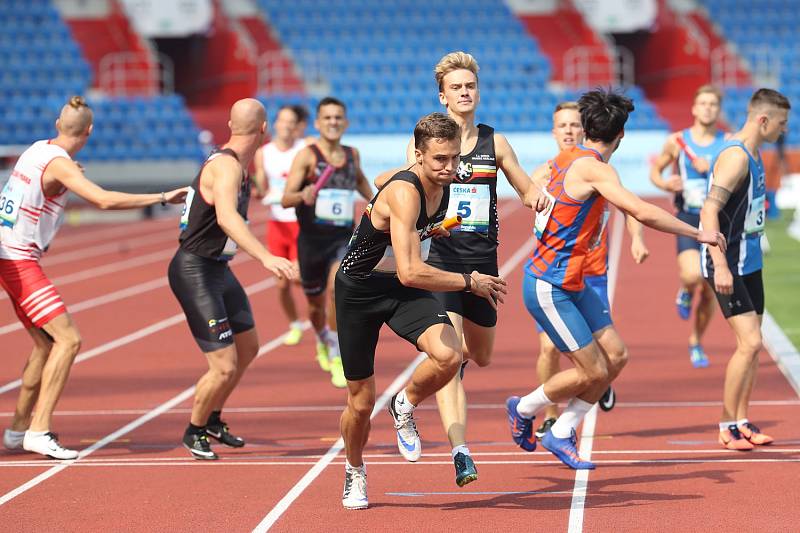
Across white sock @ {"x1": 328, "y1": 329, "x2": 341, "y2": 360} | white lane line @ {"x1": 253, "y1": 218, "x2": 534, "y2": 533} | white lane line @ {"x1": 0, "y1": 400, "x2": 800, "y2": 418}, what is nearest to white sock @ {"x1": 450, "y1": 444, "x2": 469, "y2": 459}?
white lane line @ {"x1": 253, "y1": 218, "x2": 534, "y2": 533}

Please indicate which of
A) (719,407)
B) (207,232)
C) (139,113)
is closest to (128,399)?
(207,232)

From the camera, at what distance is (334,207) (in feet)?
35.9

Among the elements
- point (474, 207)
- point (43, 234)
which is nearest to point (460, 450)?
point (474, 207)

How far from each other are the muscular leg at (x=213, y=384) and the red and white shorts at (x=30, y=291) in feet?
3.33

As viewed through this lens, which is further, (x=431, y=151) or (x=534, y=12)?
(x=534, y=12)

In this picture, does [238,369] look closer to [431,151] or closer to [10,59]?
[431,151]

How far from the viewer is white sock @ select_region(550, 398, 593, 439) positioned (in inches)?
280

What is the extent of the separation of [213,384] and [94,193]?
131cm

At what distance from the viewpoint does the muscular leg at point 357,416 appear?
6301 millimetres

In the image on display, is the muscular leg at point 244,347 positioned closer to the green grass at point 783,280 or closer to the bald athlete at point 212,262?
the bald athlete at point 212,262

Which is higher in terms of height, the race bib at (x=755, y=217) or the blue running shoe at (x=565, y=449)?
the race bib at (x=755, y=217)

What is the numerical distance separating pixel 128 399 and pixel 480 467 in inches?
138

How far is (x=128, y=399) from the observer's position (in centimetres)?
988

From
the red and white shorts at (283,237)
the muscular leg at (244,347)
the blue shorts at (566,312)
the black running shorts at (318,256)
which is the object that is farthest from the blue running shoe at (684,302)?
the muscular leg at (244,347)
